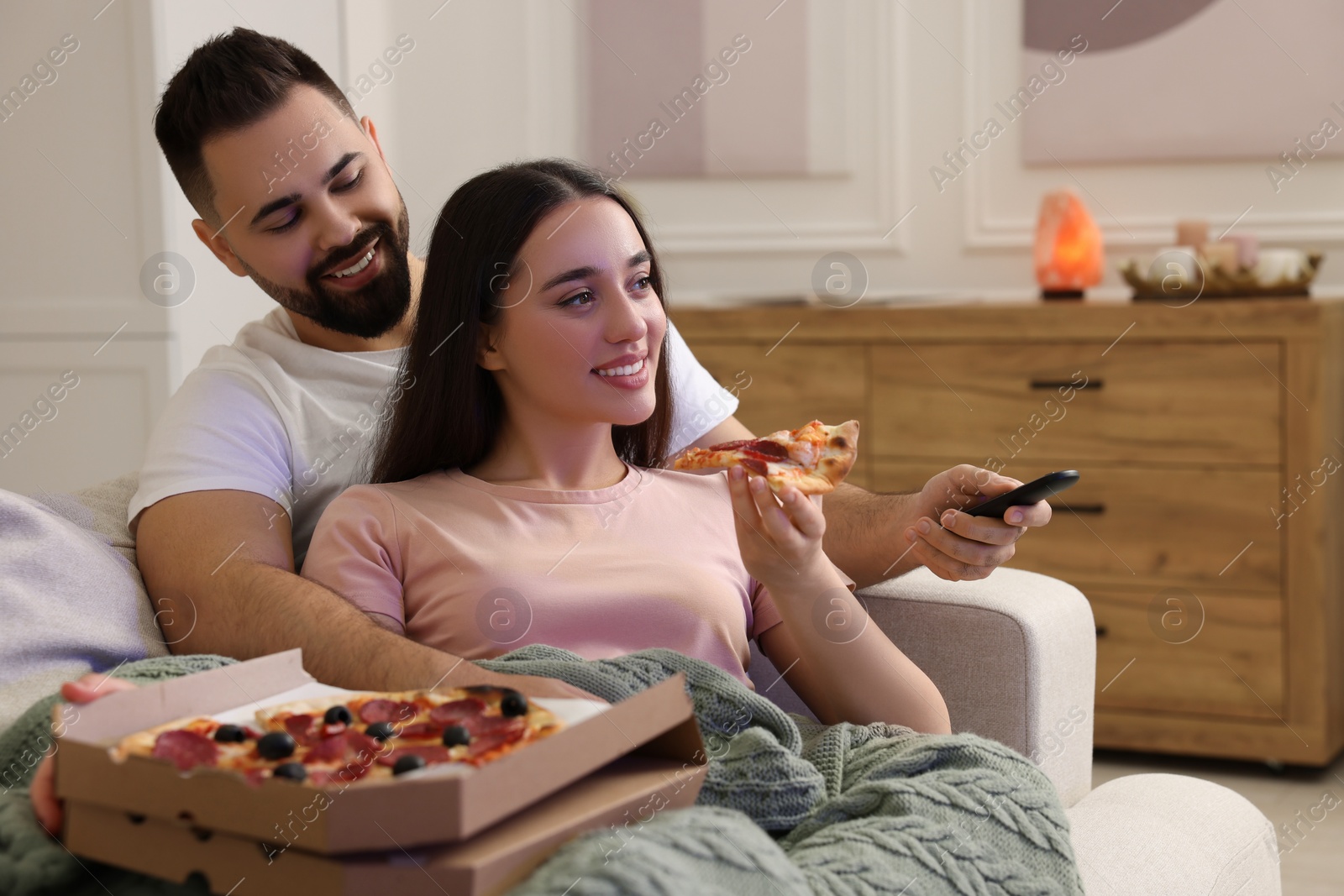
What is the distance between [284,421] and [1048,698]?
1.07 metres

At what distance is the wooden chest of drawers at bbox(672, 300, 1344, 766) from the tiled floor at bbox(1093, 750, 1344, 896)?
0.20 feet

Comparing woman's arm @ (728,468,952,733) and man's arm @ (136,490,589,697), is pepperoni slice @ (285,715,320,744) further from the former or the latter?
woman's arm @ (728,468,952,733)

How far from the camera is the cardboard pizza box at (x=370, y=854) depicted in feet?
2.80

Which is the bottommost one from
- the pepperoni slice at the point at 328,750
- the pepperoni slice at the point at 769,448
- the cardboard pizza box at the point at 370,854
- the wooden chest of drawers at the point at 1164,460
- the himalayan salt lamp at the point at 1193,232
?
the wooden chest of drawers at the point at 1164,460

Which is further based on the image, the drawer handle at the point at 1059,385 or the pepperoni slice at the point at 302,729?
the drawer handle at the point at 1059,385

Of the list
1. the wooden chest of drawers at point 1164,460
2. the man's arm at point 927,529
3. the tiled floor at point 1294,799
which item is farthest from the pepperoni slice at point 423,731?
the wooden chest of drawers at point 1164,460

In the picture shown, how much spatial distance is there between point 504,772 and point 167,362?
2.52m

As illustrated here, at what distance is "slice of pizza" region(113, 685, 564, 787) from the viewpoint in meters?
0.91

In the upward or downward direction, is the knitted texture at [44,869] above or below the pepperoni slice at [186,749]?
below

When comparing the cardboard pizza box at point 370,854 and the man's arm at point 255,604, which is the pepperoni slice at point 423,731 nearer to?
the cardboard pizza box at point 370,854

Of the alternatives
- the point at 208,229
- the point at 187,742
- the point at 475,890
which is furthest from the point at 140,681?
the point at 208,229

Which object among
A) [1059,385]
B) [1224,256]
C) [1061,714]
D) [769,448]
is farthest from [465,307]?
[1224,256]

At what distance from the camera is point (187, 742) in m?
0.94

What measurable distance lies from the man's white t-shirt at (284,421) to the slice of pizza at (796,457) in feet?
1.19
